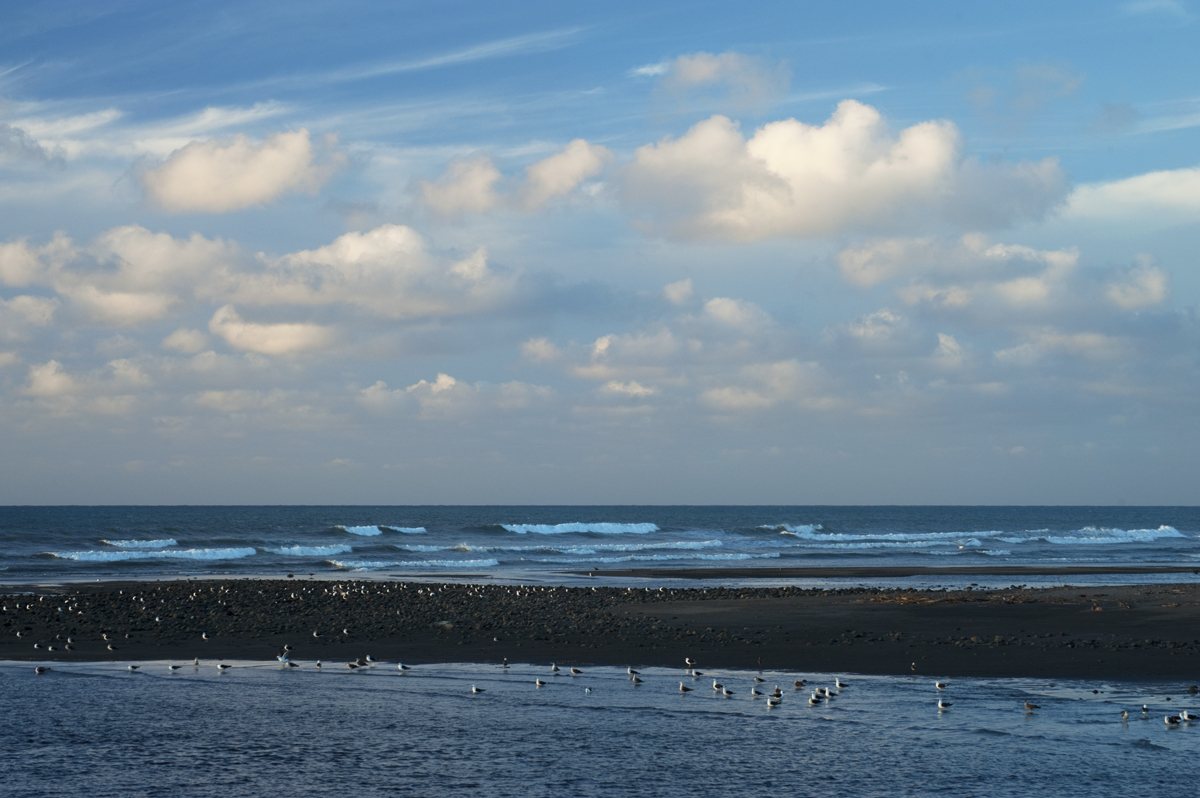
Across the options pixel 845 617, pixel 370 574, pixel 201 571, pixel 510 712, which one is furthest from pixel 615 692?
pixel 201 571

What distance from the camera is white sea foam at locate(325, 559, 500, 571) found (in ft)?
176

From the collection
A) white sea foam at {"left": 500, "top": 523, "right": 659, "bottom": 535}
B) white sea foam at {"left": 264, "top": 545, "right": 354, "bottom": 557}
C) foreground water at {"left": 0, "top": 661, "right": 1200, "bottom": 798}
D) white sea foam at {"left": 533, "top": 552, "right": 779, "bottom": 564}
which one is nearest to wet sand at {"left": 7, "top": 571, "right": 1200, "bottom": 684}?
foreground water at {"left": 0, "top": 661, "right": 1200, "bottom": 798}

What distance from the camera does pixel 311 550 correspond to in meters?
66.7

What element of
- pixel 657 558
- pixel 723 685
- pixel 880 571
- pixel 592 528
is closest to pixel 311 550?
pixel 657 558

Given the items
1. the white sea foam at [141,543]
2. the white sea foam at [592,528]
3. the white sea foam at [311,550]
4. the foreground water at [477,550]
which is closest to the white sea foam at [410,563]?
the foreground water at [477,550]

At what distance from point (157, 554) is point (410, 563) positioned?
53.1ft

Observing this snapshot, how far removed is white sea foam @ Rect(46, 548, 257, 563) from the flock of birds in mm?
Result: 38227

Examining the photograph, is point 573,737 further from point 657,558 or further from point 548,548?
point 548,548

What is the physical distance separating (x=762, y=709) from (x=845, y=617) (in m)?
11.7

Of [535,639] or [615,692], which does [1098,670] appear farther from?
[535,639]

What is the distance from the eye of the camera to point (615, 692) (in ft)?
54.3

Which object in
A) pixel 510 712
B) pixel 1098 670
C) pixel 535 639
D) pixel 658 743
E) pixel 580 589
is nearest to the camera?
pixel 658 743

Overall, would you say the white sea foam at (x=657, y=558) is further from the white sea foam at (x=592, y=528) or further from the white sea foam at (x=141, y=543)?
the white sea foam at (x=592, y=528)

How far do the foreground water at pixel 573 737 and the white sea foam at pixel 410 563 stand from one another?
118 ft
